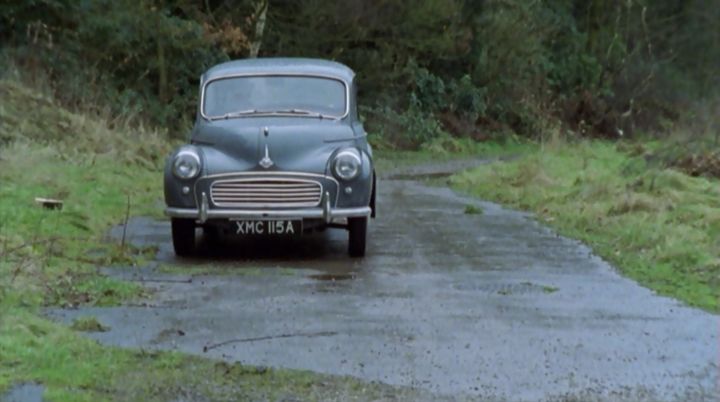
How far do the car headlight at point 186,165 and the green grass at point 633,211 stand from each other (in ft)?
Result: 13.2

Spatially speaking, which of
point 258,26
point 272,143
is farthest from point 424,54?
point 272,143

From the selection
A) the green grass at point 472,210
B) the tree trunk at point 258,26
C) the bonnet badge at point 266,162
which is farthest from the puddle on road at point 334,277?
the tree trunk at point 258,26

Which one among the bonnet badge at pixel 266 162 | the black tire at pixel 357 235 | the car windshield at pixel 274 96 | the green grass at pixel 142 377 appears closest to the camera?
the green grass at pixel 142 377

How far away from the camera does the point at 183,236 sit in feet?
40.2

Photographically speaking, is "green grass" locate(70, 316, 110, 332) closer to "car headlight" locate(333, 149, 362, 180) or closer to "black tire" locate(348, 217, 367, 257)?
"car headlight" locate(333, 149, 362, 180)

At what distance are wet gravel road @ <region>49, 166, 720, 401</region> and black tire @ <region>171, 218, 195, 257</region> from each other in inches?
6.9

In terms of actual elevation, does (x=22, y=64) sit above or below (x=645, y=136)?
above

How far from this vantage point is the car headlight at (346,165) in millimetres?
12094

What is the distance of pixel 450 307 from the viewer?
31.3 ft

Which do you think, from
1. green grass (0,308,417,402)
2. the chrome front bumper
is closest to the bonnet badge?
the chrome front bumper

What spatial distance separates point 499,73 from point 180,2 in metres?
14.5

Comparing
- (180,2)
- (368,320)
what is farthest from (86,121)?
(368,320)

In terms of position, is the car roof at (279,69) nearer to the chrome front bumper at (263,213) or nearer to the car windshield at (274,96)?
the car windshield at (274,96)

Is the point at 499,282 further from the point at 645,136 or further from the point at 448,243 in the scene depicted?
the point at 645,136
